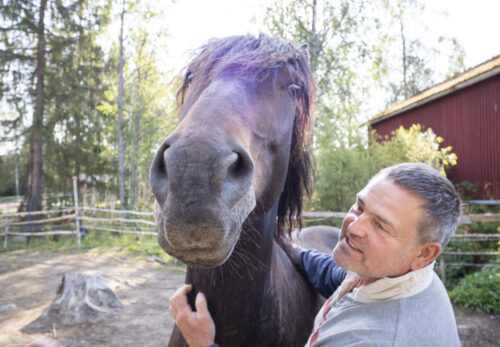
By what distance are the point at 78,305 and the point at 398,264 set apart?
5.08 metres

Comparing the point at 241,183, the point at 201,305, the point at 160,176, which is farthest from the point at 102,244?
the point at 241,183

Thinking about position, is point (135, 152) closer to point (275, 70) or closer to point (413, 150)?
point (413, 150)

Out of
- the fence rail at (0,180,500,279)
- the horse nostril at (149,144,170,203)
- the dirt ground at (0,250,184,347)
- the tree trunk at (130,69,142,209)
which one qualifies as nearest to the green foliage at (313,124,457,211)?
the fence rail at (0,180,500,279)

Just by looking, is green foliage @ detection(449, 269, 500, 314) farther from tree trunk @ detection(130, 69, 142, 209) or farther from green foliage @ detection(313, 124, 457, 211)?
tree trunk @ detection(130, 69, 142, 209)

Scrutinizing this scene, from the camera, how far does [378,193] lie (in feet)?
3.77

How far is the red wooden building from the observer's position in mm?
11586

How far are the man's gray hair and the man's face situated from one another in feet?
0.06

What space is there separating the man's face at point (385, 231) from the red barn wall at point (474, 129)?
13.1m

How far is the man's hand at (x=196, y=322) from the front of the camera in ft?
4.90

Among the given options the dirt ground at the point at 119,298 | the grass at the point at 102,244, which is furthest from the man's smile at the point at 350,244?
the grass at the point at 102,244

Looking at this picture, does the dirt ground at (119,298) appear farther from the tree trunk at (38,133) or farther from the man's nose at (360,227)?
the tree trunk at (38,133)

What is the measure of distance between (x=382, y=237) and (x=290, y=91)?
0.95m

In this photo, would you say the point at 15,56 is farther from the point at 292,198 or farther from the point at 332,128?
the point at 292,198

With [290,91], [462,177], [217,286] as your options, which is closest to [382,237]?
[217,286]
